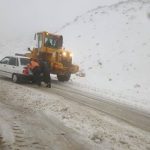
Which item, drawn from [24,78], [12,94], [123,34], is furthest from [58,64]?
[123,34]

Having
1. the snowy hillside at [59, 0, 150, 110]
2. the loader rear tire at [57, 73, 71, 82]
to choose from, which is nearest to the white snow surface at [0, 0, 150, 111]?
the snowy hillside at [59, 0, 150, 110]

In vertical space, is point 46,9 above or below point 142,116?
above

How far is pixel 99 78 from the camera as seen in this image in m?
22.9

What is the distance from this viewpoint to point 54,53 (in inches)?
819

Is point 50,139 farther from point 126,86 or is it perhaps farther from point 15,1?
point 15,1

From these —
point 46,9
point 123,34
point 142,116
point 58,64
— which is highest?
point 46,9

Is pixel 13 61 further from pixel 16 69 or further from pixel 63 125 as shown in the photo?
pixel 63 125

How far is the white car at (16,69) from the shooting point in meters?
17.4

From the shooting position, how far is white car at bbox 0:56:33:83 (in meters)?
17.4

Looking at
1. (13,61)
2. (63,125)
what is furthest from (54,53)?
(63,125)

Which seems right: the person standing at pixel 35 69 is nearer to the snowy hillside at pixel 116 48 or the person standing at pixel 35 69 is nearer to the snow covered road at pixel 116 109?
the snow covered road at pixel 116 109

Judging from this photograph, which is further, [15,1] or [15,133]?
[15,1]

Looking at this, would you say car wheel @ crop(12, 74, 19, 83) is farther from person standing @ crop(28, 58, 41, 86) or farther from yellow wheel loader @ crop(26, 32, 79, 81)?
yellow wheel loader @ crop(26, 32, 79, 81)

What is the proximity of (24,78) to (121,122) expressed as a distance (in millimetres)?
8079
